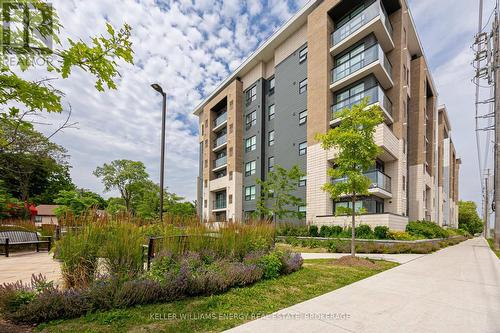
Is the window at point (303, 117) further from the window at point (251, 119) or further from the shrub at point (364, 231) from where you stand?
the shrub at point (364, 231)

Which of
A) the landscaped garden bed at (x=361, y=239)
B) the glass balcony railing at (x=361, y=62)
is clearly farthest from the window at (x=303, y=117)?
the landscaped garden bed at (x=361, y=239)

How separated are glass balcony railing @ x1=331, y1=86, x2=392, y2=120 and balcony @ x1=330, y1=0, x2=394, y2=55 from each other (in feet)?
14.9

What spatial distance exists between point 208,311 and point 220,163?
32439 millimetres

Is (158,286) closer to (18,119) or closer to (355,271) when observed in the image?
(18,119)

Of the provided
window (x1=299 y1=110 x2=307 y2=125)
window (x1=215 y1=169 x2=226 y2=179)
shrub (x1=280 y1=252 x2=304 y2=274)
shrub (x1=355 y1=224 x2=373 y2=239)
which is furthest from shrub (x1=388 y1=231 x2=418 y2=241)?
window (x1=215 y1=169 x2=226 y2=179)

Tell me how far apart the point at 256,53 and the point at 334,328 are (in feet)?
101

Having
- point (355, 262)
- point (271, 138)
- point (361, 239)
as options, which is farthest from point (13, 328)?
point (271, 138)

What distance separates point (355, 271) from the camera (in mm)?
8352

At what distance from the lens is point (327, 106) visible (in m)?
21.5

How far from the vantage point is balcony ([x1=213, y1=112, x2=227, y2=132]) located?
36.1 meters

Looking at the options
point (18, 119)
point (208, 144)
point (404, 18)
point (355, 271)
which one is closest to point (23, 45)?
point (18, 119)

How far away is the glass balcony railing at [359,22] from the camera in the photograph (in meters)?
19.2

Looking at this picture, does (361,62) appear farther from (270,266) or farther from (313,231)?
(270,266)
